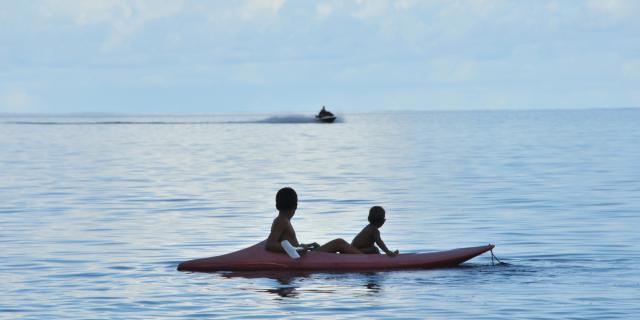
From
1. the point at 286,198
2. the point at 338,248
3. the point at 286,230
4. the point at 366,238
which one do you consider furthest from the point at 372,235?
the point at 286,198

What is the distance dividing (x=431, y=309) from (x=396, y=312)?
0.46m

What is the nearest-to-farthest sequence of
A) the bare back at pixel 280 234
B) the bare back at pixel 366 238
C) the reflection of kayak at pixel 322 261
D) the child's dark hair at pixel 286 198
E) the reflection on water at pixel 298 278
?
the reflection on water at pixel 298 278, the child's dark hair at pixel 286 198, the bare back at pixel 280 234, the reflection of kayak at pixel 322 261, the bare back at pixel 366 238

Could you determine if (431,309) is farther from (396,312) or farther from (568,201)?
(568,201)

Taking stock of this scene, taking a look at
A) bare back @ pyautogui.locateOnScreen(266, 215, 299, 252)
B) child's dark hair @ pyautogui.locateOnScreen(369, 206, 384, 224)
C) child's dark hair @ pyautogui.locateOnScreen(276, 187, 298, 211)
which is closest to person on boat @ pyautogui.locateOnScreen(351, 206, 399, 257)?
child's dark hair @ pyautogui.locateOnScreen(369, 206, 384, 224)

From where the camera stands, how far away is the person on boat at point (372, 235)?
60.8ft

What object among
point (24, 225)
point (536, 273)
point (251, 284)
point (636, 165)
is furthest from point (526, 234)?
point (636, 165)

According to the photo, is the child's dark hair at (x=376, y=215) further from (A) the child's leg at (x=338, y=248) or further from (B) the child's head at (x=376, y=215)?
Answer: (A) the child's leg at (x=338, y=248)

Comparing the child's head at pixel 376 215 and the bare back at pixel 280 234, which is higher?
the child's head at pixel 376 215

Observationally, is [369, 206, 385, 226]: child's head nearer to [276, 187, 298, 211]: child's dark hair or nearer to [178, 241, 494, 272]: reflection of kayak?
[178, 241, 494, 272]: reflection of kayak

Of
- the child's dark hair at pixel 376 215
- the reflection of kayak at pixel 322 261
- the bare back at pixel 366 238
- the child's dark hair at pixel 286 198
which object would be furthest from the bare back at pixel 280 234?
the child's dark hair at pixel 376 215

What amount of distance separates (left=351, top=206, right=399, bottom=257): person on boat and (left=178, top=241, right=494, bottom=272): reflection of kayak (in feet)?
0.75

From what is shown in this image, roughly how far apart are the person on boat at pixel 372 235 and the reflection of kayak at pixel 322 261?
0.23m

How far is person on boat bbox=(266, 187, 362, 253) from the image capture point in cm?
1800

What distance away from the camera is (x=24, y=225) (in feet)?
87.4
